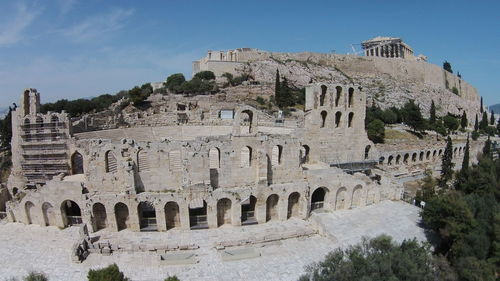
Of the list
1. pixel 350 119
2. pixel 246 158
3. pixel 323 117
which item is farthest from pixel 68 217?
pixel 350 119

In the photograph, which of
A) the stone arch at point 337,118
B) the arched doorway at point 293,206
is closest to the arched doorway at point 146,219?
the arched doorway at point 293,206

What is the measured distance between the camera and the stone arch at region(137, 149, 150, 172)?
2354 centimetres

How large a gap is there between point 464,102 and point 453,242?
330ft

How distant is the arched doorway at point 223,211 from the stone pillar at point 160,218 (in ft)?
12.6

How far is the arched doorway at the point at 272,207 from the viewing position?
978 inches

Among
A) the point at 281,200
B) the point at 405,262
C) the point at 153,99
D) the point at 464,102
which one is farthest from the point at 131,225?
the point at 464,102

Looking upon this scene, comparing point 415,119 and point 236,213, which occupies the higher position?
point 415,119

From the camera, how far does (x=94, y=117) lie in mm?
42031

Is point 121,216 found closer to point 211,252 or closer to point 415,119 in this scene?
point 211,252

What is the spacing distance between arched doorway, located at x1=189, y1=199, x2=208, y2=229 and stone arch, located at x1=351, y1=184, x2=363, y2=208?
12.4 metres

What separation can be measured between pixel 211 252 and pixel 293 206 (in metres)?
8.32

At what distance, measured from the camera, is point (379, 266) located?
15.6 meters

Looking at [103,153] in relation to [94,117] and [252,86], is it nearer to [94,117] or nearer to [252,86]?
[94,117]

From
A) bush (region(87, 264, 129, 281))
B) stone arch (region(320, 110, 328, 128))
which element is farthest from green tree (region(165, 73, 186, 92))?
bush (region(87, 264, 129, 281))
